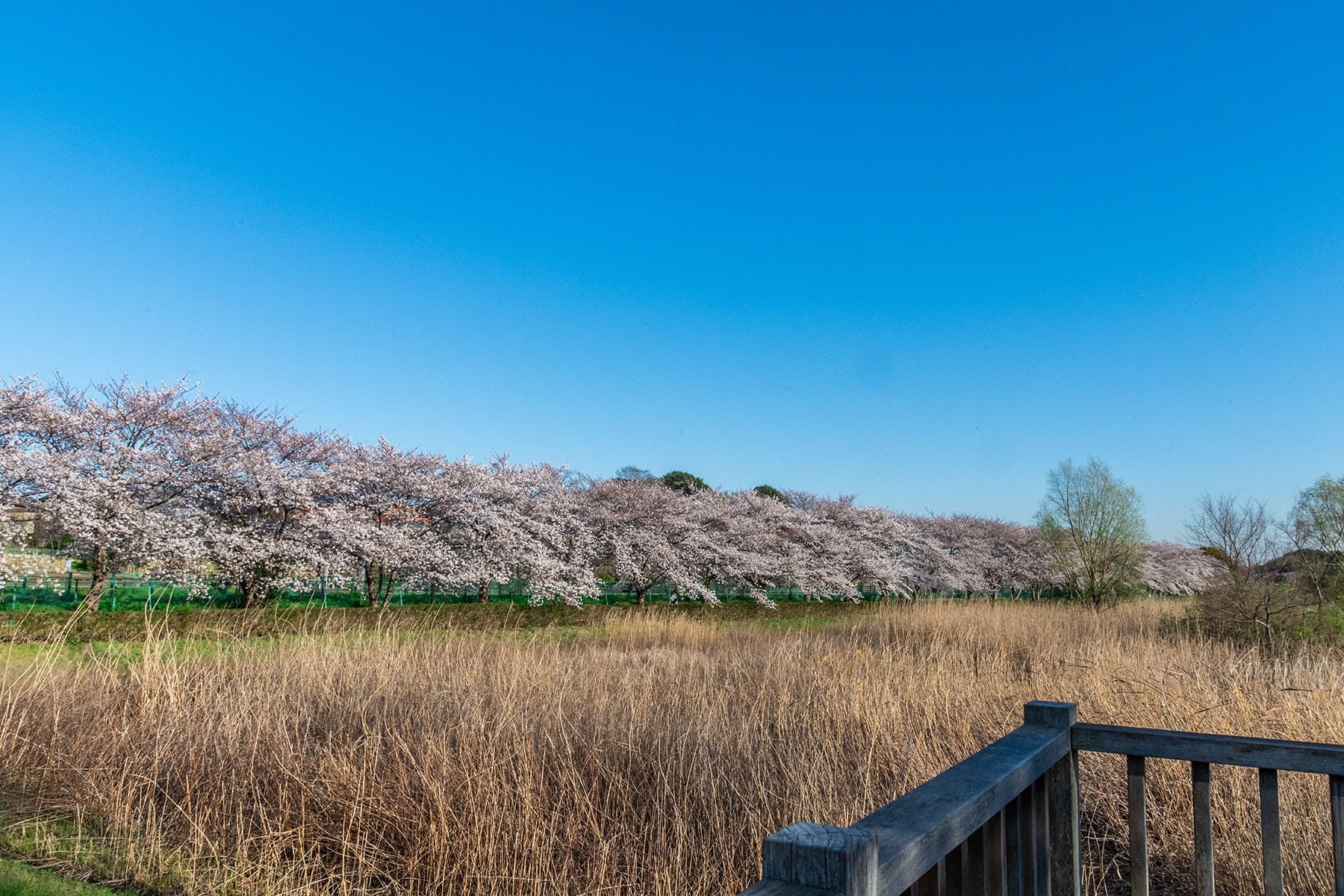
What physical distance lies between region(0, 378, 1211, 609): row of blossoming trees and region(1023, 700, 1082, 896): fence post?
650 inches

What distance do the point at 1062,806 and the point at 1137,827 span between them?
0.68 feet

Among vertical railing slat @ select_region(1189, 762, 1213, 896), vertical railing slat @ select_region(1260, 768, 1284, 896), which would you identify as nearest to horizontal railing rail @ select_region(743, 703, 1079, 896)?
vertical railing slat @ select_region(1189, 762, 1213, 896)

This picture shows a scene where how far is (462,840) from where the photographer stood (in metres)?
3.81

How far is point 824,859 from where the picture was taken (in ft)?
2.83

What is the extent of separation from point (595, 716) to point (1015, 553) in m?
34.5

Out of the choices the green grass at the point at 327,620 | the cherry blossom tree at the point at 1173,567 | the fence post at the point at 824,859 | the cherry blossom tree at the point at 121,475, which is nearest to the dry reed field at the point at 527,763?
the green grass at the point at 327,620

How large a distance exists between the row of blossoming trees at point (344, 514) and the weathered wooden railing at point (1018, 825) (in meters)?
16.6

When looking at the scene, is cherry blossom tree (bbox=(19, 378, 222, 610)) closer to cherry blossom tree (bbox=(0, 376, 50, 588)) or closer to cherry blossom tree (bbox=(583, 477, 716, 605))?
cherry blossom tree (bbox=(0, 376, 50, 588))

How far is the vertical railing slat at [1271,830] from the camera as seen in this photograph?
186 centimetres

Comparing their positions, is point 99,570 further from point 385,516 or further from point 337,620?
point 337,620

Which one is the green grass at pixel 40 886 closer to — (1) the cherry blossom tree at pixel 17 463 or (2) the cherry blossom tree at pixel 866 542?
(1) the cherry blossom tree at pixel 17 463

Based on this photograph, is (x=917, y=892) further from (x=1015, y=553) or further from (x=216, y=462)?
(x=1015, y=553)

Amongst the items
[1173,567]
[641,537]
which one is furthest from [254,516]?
[1173,567]

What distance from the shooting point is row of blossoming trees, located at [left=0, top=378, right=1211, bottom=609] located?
15.0 m
